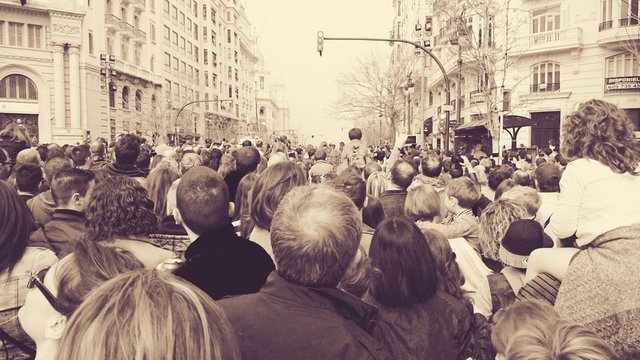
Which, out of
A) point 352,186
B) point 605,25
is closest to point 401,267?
point 352,186

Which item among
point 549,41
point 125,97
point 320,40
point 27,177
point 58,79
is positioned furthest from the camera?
point 125,97

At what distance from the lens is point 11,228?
2.89 metres

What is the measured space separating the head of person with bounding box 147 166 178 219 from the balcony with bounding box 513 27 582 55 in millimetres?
29443

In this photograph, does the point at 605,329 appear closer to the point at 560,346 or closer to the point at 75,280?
the point at 560,346

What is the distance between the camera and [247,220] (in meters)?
4.93

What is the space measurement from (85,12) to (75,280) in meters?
43.1

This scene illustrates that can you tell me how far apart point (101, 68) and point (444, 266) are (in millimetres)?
45005

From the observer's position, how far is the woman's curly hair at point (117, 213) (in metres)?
3.53

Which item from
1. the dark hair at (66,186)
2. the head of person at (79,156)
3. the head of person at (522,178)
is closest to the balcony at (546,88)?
the head of person at (522,178)

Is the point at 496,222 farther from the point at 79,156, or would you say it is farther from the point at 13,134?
the point at 13,134

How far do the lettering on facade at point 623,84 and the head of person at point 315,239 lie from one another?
32.6 meters

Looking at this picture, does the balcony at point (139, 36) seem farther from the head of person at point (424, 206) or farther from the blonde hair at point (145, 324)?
the blonde hair at point (145, 324)

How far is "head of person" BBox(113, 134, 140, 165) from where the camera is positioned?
21.9 ft

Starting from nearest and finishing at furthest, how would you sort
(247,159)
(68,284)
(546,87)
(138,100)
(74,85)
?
1. (68,284)
2. (247,159)
3. (546,87)
4. (74,85)
5. (138,100)
